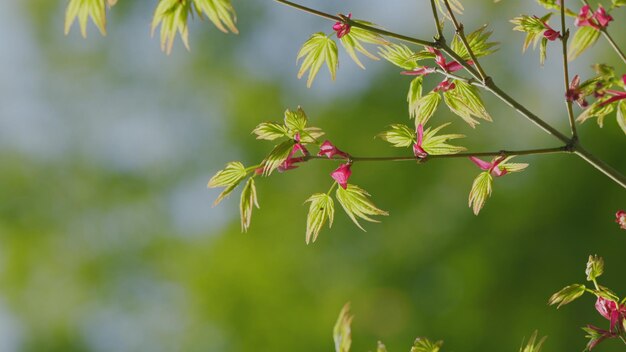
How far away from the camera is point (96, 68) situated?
5.45m

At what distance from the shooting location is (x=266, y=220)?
4.87 metres

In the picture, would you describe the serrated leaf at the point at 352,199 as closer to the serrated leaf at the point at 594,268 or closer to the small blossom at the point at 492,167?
the small blossom at the point at 492,167

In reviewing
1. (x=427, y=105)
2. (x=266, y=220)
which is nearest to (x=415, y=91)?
(x=427, y=105)

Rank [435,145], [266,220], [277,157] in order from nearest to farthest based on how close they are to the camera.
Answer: [277,157] < [435,145] < [266,220]

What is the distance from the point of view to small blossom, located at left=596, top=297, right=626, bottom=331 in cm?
78

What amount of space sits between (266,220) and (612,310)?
13.6ft

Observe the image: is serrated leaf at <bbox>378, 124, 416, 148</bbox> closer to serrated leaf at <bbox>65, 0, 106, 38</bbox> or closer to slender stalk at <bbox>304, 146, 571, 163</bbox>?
slender stalk at <bbox>304, 146, 571, 163</bbox>

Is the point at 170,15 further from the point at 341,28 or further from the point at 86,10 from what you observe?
the point at 341,28

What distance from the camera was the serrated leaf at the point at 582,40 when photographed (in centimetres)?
75

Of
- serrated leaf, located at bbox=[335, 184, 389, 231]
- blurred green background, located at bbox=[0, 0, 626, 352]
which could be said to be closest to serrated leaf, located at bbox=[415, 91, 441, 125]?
serrated leaf, located at bbox=[335, 184, 389, 231]

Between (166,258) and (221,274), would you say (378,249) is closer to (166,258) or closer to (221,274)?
(221,274)

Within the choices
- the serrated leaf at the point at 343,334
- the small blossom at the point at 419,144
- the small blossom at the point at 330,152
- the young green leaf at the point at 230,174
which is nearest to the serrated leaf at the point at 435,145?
the small blossom at the point at 419,144

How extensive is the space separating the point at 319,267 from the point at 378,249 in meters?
0.41

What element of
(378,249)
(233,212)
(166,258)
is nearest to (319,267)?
(378,249)
